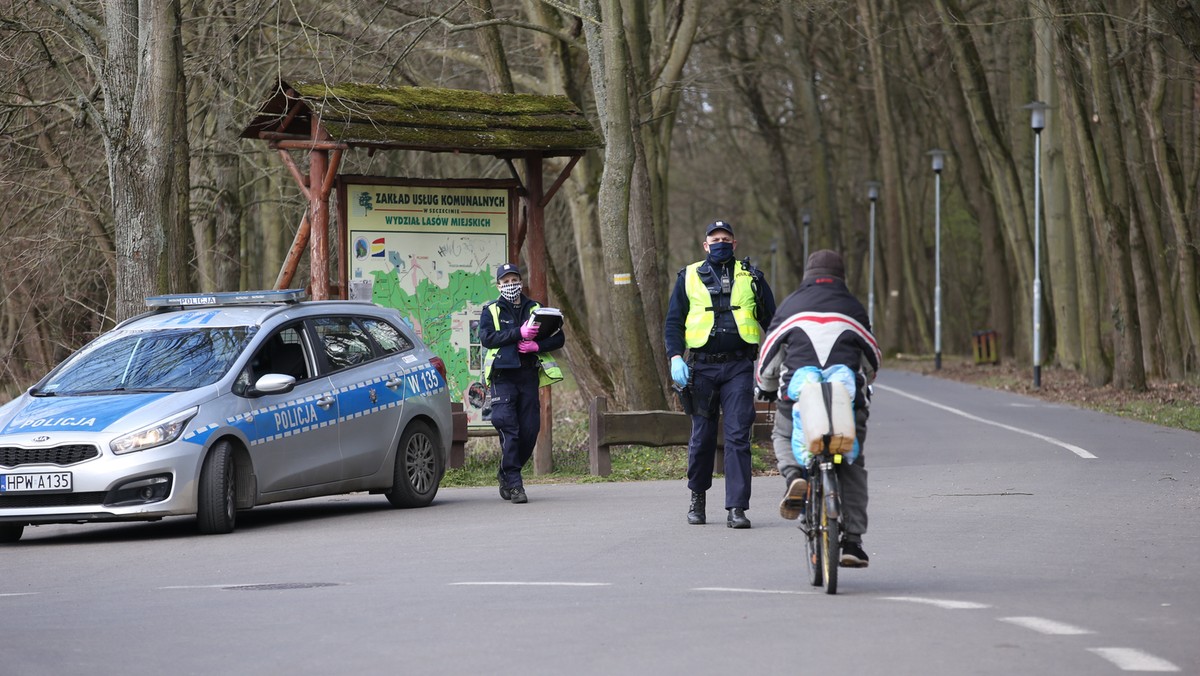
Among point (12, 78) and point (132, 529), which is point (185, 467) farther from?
point (12, 78)

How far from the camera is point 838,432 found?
28.8ft

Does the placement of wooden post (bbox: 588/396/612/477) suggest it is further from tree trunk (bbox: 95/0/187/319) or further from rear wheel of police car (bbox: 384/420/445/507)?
tree trunk (bbox: 95/0/187/319)

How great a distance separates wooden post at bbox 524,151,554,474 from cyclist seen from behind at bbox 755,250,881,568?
25.4ft

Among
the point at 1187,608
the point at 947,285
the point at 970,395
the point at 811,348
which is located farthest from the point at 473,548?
the point at 947,285

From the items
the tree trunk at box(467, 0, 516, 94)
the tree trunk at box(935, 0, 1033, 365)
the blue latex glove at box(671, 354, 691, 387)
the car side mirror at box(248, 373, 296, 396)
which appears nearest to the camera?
the blue latex glove at box(671, 354, 691, 387)

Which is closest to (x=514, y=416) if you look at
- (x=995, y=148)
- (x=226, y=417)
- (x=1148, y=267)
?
(x=226, y=417)

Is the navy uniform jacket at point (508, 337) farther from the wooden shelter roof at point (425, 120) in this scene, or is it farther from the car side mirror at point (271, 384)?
the wooden shelter roof at point (425, 120)

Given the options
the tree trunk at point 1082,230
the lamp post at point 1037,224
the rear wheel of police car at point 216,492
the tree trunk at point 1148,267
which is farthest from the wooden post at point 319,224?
the lamp post at point 1037,224

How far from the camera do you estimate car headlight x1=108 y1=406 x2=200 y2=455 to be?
38.6 feet

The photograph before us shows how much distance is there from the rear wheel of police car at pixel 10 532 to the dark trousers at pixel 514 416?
3.82m

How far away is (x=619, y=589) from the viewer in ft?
29.6

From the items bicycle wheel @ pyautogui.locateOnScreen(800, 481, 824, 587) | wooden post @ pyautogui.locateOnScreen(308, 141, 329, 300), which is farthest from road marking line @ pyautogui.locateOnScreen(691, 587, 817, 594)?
wooden post @ pyautogui.locateOnScreen(308, 141, 329, 300)

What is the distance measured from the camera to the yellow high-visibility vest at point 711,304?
39.3 feet

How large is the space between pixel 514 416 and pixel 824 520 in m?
5.84
